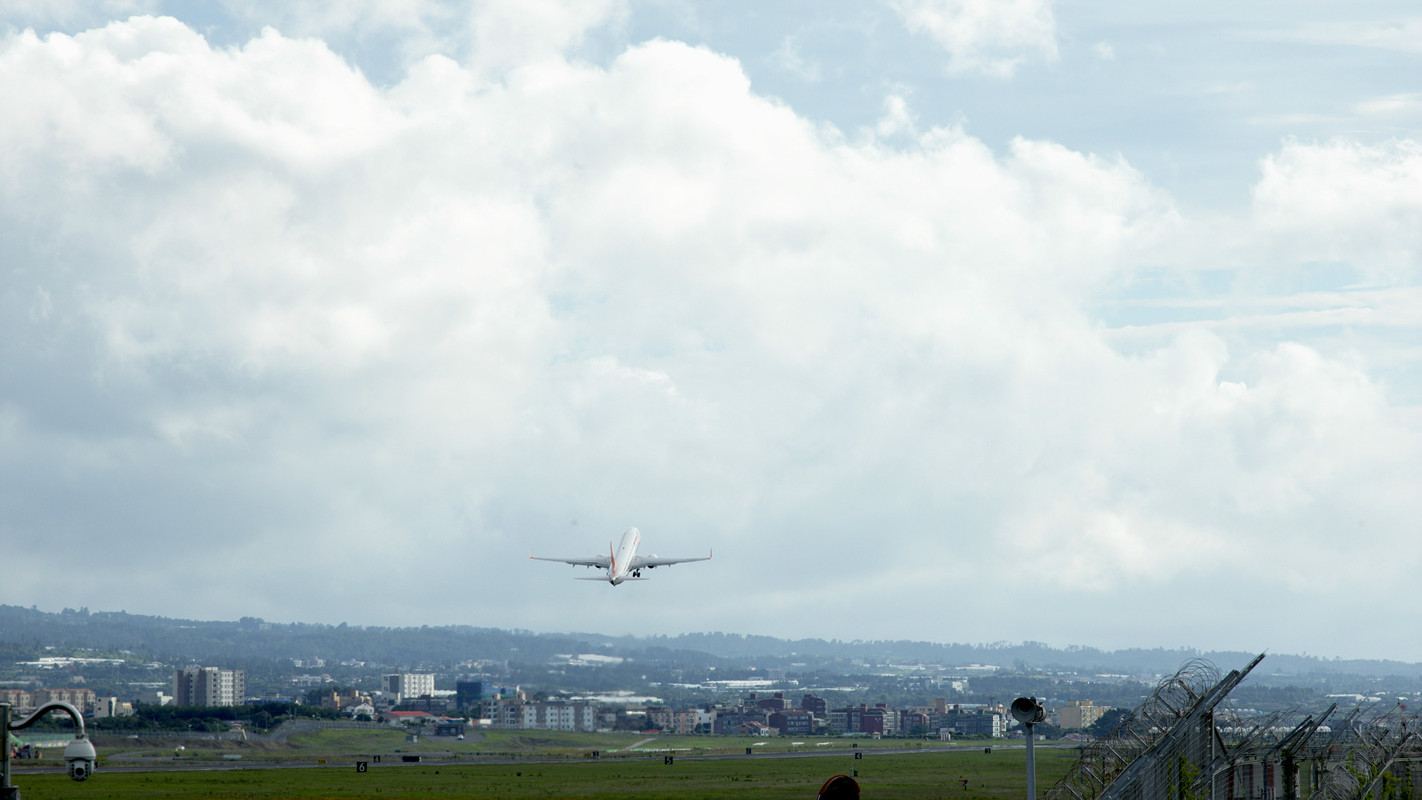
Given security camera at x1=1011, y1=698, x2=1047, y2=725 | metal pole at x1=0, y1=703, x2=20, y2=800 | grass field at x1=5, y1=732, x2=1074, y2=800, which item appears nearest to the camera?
metal pole at x1=0, y1=703, x2=20, y2=800

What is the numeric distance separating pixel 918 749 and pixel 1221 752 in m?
169

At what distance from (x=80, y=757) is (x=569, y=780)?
106 meters

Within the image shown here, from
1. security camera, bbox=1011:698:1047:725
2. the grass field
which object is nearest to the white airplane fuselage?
the grass field

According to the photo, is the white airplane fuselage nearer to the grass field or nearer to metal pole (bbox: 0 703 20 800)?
the grass field

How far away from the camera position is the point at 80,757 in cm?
1812

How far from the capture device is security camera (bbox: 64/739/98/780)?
17.8m

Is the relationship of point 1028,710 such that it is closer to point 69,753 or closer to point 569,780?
point 69,753

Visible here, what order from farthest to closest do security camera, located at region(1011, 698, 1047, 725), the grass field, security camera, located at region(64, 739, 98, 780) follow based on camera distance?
the grass field
security camera, located at region(1011, 698, 1047, 725)
security camera, located at region(64, 739, 98, 780)

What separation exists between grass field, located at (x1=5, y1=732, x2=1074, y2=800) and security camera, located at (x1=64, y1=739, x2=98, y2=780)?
81.2m

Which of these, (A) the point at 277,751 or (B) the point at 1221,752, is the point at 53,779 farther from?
(B) the point at 1221,752

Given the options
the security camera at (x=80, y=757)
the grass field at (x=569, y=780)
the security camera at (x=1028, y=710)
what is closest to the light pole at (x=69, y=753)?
the security camera at (x=80, y=757)

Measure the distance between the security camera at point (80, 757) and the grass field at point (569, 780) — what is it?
267 ft

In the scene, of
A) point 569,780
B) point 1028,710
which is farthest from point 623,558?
point 1028,710

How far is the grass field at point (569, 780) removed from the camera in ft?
330
